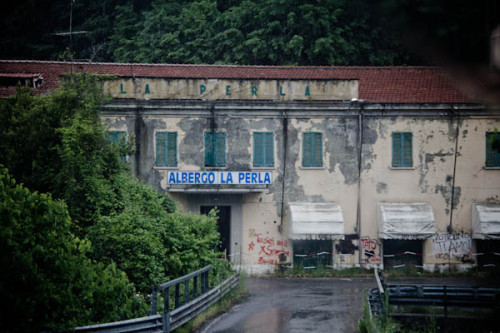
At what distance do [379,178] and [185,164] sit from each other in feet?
27.5

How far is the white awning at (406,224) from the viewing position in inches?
1040

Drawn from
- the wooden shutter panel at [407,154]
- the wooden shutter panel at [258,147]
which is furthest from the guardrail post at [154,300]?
the wooden shutter panel at [407,154]

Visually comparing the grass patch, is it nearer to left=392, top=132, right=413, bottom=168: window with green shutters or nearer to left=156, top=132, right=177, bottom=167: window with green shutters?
left=156, top=132, right=177, bottom=167: window with green shutters

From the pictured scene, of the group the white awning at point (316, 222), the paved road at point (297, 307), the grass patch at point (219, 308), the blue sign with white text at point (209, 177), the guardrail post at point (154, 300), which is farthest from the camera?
the blue sign with white text at point (209, 177)

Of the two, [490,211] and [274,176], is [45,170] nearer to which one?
[274,176]

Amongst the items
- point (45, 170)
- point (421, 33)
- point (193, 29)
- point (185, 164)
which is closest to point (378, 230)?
point (185, 164)

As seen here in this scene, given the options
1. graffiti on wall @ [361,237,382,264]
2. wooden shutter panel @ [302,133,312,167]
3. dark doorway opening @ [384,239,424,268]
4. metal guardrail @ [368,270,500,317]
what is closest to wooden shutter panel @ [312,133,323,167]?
wooden shutter panel @ [302,133,312,167]

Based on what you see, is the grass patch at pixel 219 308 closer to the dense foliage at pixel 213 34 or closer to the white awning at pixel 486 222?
the white awning at pixel 486 222

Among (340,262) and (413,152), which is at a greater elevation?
(413,152)

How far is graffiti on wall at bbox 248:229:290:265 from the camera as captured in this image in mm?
27125

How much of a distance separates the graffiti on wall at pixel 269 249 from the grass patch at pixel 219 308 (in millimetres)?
5375

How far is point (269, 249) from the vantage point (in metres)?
27.2

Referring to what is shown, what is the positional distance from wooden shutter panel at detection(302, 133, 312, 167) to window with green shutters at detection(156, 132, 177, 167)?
5466 mm

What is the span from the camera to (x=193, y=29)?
4038cm
